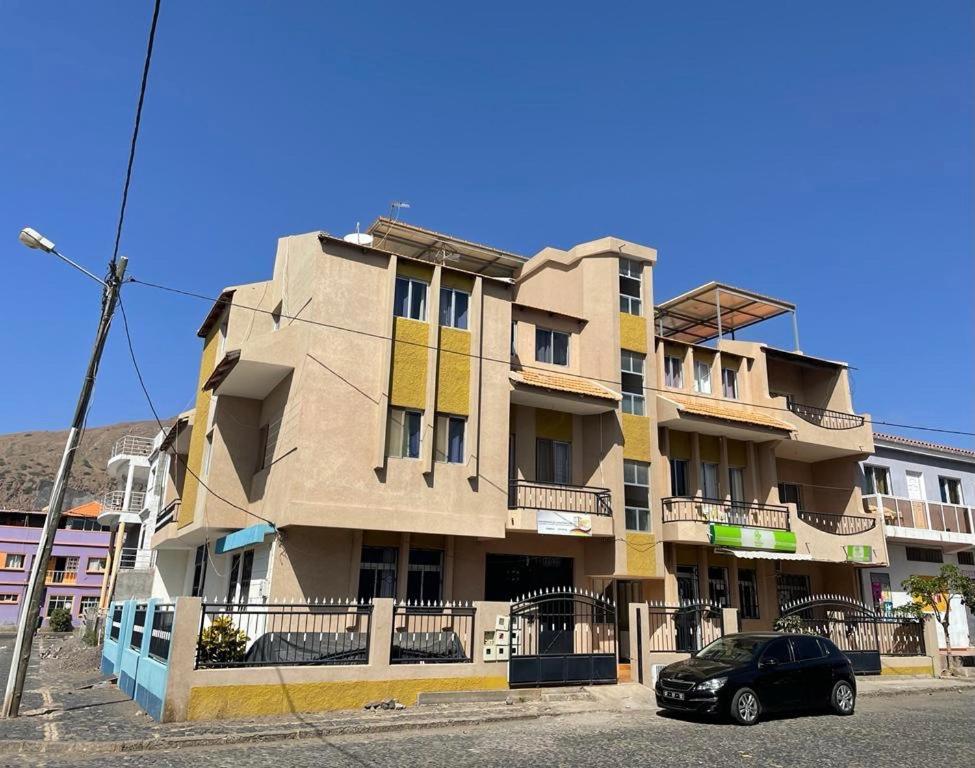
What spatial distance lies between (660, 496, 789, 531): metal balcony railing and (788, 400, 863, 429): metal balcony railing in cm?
464

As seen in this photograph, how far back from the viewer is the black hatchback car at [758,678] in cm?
1330

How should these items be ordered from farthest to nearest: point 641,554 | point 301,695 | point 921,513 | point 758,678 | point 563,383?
1. point 921,513
2. point 641,554
3. point 563,383
4. point 758,678
5. point 301,695

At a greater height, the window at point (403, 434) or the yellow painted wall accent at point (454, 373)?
the yellow painted wall accent at point (454, 373)

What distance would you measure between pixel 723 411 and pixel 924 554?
12303mm

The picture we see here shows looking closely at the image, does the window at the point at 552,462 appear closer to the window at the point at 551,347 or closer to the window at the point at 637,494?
the window at the point at 637,494

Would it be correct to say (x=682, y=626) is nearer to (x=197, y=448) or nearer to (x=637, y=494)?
(x=637, y=494)

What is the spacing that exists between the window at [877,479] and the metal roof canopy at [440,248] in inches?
659

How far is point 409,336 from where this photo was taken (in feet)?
62.5

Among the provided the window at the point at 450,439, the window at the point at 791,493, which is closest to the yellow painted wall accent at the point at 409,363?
the window at the point at 450,439

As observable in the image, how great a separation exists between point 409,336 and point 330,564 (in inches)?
237

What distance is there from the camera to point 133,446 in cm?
4747

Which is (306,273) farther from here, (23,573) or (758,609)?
(23,573)

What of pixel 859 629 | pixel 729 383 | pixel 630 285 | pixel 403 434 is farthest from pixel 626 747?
pixel 729 383

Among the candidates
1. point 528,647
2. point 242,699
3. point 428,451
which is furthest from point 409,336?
point 242,699
